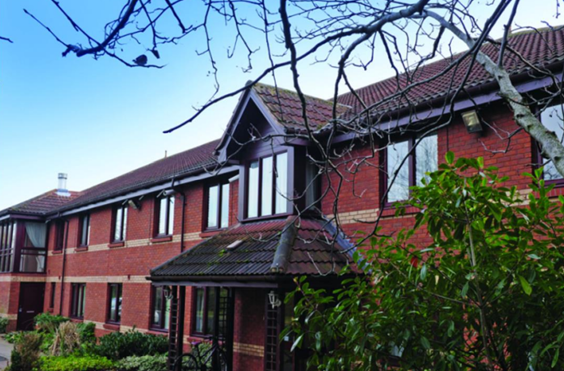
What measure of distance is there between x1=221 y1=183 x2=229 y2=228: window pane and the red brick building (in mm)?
50

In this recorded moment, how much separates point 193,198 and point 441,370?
1370 centimetres

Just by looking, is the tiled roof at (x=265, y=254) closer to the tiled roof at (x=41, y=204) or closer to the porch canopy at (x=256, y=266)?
the porch canopy at (x=256, y=266)

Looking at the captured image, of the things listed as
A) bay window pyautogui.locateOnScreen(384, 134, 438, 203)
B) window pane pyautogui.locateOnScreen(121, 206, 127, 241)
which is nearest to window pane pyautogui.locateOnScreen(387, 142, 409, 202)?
bay window pyautogui.locateOnScreen(384, 134, 438, 203)

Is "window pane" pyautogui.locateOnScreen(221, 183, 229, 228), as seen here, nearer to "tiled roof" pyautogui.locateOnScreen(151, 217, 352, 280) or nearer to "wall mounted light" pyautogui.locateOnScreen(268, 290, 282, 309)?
"tiled roof" pyautogui.locateOnScreen(151, 217, 352, 280)

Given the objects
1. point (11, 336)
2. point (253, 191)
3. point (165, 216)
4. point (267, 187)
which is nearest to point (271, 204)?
point (267, 187)

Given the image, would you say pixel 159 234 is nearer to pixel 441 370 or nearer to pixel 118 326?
pixel 118 326

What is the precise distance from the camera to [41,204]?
96.3ft

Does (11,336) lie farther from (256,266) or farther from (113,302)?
(256,266)

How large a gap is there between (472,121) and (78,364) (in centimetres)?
1117

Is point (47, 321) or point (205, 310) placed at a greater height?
point (205, 310)

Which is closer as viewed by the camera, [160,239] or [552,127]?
[552,127]

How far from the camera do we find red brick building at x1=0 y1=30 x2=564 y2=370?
8891mm

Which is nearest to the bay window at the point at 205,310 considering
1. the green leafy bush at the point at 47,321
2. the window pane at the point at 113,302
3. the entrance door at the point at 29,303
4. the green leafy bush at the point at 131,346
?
the green leafy bush at the point at 131,346

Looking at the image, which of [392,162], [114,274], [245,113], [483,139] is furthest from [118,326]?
[483,139]
